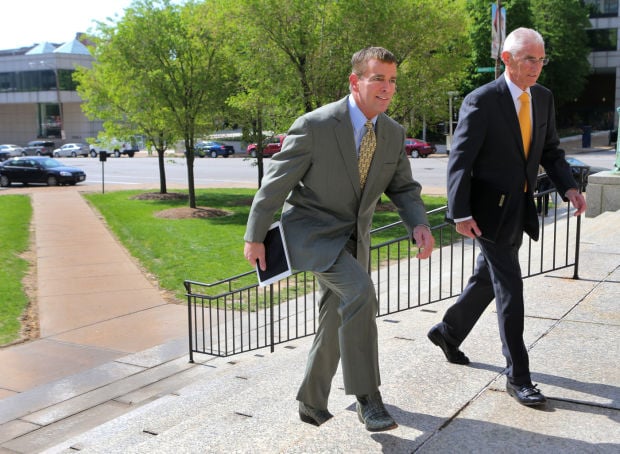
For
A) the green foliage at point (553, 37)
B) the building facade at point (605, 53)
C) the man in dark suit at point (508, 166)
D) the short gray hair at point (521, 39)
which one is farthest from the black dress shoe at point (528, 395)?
the building facade at point (605, 53)

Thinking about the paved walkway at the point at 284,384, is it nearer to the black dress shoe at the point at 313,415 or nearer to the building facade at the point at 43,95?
the black dress shoe at the point at 313,415

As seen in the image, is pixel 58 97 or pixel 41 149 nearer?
pixel 41 149

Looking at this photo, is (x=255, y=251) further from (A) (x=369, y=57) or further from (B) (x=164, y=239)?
(B) (x=164, y=239)

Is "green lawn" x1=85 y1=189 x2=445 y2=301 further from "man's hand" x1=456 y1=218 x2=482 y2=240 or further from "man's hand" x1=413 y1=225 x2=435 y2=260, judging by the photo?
"man's hand" x1=413 y1=225 x2=435 y2=260

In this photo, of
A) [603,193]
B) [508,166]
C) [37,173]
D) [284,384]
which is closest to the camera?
[508,166]

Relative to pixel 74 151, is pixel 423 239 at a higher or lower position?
lower

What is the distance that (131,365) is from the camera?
27.3ft

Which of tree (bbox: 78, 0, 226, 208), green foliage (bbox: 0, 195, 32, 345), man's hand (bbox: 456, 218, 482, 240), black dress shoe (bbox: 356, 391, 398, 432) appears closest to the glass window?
tree (bbox: 78, 0, 226, 208)

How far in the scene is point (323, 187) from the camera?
11.2 feet

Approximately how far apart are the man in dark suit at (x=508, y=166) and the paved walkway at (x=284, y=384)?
1.19ft

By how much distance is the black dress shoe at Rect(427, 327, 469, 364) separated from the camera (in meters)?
4.50

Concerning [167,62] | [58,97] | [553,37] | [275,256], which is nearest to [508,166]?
[275,256]

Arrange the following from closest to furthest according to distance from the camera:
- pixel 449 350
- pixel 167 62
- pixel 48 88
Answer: pixel 449 350
pixel 167 62
pixel 48 88

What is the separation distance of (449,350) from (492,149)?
4.46 feet
